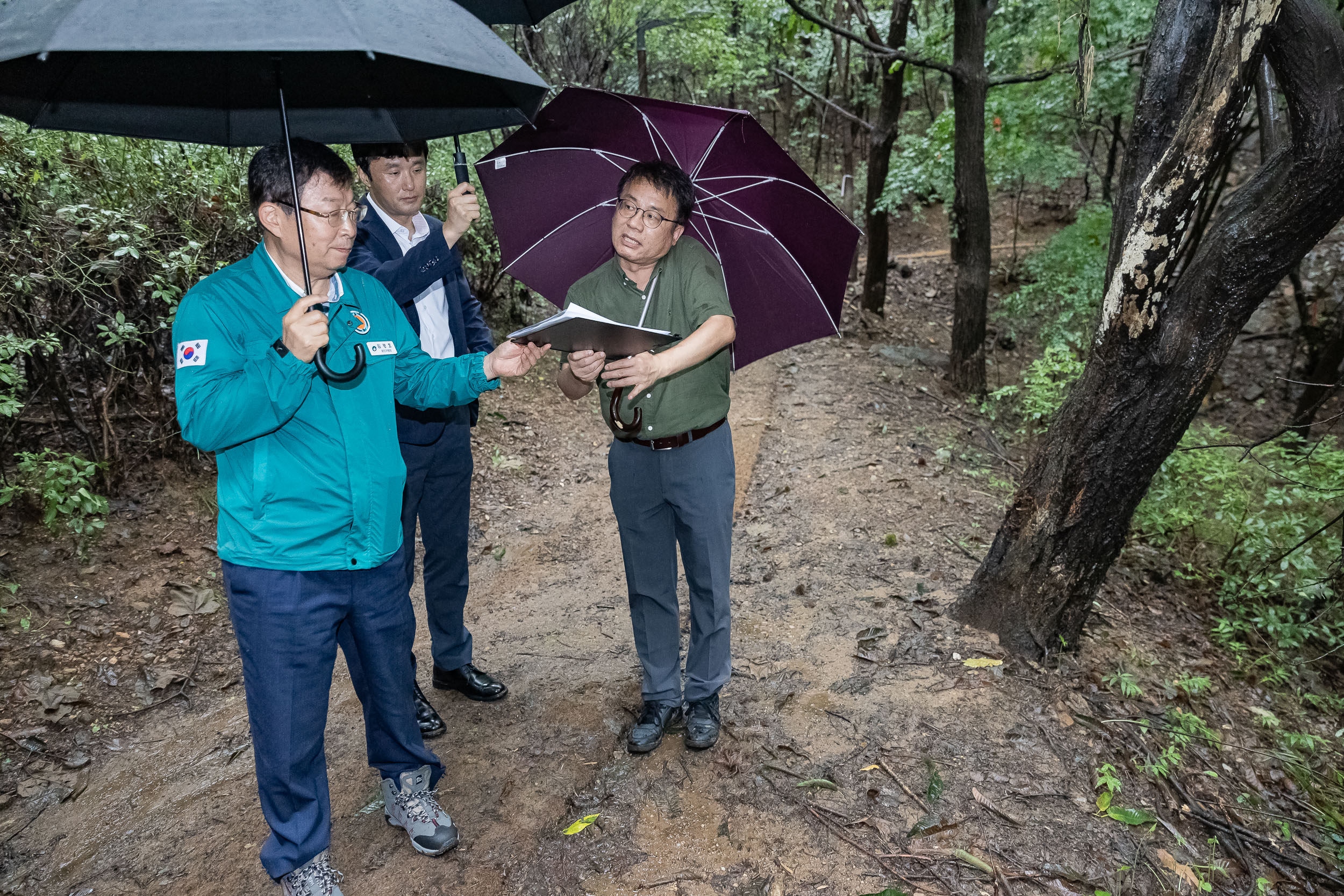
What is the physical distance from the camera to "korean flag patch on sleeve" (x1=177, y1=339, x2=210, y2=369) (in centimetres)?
212

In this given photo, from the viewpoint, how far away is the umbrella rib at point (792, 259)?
326 cm

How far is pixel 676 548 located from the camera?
329 centimetres

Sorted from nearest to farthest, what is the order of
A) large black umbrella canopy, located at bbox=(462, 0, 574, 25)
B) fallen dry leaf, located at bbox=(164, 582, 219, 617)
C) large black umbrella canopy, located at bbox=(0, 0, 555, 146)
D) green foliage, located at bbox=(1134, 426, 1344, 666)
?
large black umbrella canopy, located at bbox=(0, 0, 555, 146), large black umbrella canopy, located at bbox=(462, 0, 574, 25), fallen dry leaf, located at bbox=(164, 582, 219, 617), green foliage, located at bbox=(1134, 426, 1344, 666)

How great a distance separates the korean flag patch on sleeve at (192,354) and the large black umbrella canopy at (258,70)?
684 millimetres

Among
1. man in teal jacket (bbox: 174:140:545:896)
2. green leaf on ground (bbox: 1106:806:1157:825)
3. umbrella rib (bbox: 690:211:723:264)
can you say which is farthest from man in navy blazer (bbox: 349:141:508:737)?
green leaf on ground (bbox: 1106:806:1157:825)

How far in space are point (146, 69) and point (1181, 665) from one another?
17.5 feet

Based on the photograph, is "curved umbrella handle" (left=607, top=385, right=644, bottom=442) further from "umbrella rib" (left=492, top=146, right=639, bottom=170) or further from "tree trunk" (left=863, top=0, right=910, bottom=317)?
"tree trunk" (left=863, top=0, right=910, bottom=317)

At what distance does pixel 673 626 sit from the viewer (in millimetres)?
3381

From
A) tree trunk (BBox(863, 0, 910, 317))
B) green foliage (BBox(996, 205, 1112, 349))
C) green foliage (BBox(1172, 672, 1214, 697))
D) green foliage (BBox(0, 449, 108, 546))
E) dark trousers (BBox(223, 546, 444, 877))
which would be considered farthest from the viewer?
tree trunk (BBox(863, 0, 910, 317))

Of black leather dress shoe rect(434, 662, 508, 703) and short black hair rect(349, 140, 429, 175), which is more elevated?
short black hair rect(349, 140, 429, 175)

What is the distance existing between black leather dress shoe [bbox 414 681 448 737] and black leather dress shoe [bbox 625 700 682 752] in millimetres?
813

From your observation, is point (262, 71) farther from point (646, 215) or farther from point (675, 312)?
point (675, 312)

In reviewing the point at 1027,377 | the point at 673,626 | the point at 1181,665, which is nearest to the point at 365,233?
the point at 673,626

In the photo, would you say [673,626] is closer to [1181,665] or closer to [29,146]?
[1181,665]
